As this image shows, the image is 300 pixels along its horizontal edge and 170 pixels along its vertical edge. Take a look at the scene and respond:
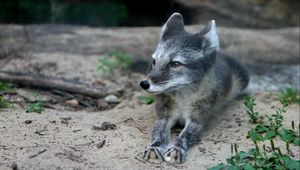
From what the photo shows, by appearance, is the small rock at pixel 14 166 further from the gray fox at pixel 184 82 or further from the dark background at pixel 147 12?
the dark background at pixel 147 12

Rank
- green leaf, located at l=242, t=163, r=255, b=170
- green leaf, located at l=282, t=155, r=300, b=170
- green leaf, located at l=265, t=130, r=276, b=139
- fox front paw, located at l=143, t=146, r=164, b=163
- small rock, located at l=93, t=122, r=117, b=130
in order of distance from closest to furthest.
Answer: green leaf, located at l=282, t=155, r=300, b=170, green leaf, located at l=242, t=163, r=255, b=170, green leaf, located at l=265, t=130, r=276, b=139, fox front paw, located at l=143, t=146, r=164, b=163, small rock, located at l=93, t=122, r=117, b=130

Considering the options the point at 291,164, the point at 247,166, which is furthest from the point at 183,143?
the point at 291,164

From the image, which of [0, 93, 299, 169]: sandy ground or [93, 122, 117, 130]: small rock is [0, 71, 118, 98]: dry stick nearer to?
[0, 93, 299, 169]: sandy ground

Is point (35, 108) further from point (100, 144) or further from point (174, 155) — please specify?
point (174, 155)

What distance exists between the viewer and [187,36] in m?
5.90

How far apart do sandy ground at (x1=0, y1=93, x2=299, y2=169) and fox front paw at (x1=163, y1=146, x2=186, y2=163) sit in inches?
2.9

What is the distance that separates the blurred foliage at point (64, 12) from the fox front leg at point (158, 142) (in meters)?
3.98

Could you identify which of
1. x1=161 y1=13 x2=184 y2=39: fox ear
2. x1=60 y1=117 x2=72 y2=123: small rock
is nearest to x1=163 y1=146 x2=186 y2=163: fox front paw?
x1=60 y1=117 x2=72 y2=123: small rock

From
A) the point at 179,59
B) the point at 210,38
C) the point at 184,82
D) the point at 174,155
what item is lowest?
the point at 174,155

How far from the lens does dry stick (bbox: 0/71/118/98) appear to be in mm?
6773

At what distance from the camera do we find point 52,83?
6.89 m

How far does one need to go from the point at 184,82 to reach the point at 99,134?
1081mm

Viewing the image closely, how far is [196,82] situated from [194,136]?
2.04 ft

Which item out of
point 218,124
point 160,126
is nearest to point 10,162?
point 160,126
